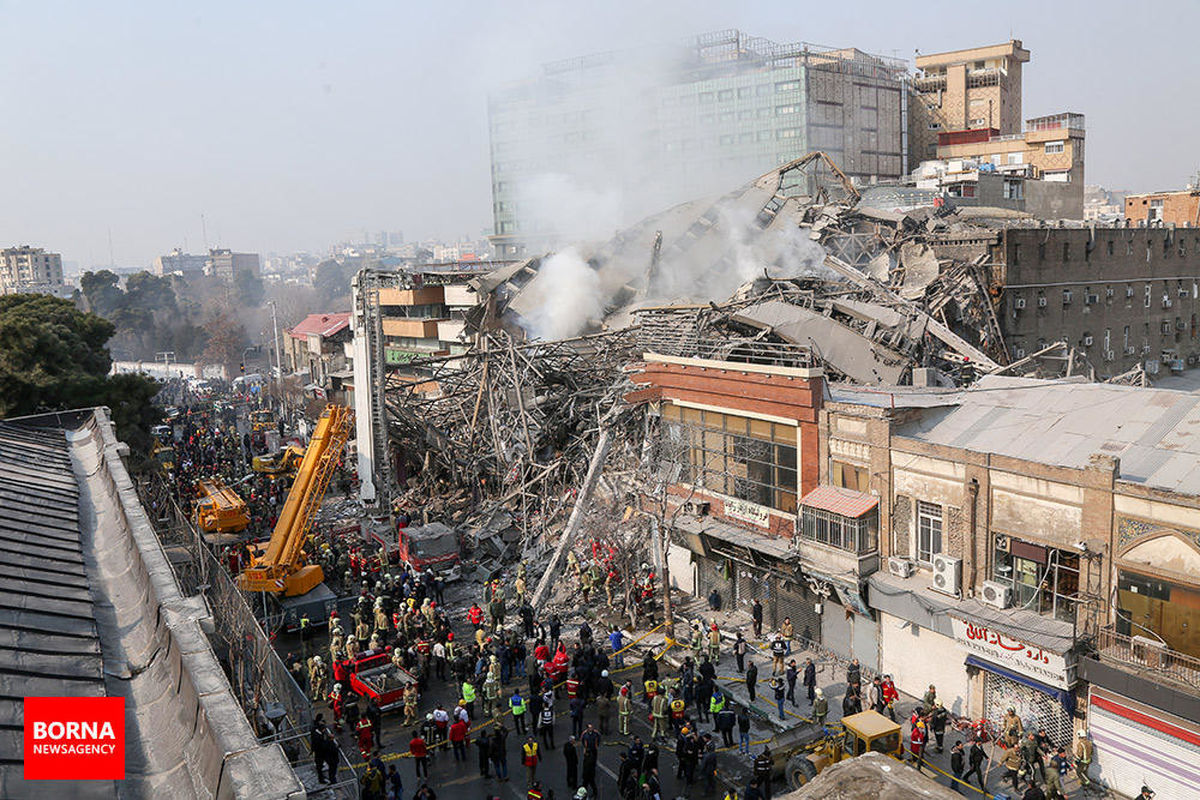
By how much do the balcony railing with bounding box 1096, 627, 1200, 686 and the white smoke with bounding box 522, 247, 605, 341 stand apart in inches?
1347

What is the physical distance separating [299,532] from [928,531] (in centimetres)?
1792

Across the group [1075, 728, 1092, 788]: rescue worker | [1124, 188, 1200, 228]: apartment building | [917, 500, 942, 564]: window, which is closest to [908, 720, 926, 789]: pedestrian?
[1075, 728, 1092, 788]: rescue worker

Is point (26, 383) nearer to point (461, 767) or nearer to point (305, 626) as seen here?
point (305, 626)

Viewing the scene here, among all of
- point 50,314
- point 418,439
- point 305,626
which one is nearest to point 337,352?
point 50,314

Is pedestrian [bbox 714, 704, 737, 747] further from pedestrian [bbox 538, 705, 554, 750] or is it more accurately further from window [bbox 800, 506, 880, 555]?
window [bbox 800, 506, 880, 555]

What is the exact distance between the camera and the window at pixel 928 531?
72.0 feet

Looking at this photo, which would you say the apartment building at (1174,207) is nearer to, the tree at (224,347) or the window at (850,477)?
the window at (850,477)

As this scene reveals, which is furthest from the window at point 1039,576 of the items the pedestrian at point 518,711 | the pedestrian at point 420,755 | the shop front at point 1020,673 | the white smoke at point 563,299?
the white smoke at point 563,299

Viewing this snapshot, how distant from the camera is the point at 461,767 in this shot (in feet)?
64.6

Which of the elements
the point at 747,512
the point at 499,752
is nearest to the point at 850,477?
the point at 747,512

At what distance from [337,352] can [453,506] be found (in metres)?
42.2

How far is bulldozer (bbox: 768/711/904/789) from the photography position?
59.0 ft

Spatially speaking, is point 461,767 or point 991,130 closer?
point 461,767

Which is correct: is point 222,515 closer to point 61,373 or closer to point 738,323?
point 61,373
